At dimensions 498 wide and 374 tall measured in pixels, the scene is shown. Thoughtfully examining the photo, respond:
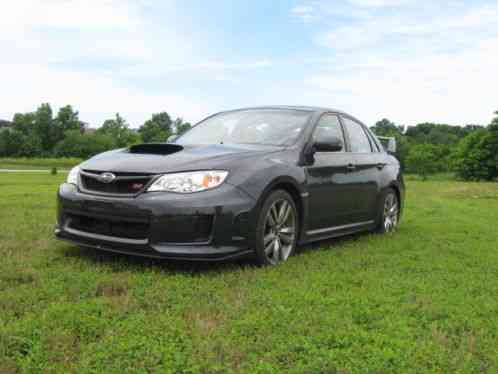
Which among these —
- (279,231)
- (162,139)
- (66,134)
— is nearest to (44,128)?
(66,134)

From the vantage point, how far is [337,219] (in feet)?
20.6

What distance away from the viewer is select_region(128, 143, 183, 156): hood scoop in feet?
17.1

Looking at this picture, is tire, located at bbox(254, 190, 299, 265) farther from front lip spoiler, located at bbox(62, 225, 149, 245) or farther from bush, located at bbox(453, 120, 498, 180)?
bush, located at bbox(453, 120, 498, 180)

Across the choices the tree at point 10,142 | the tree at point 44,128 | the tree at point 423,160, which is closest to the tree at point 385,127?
the tree at point 423,160

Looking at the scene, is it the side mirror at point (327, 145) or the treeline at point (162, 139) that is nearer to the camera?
the side mirror at point (327, 145)

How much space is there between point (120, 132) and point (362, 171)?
327ft

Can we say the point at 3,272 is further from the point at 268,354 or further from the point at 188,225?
the point at 268,354

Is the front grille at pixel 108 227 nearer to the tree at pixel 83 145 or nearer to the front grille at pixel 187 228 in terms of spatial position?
the front grille at pixel 187 228

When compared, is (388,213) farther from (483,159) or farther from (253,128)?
(483,159)

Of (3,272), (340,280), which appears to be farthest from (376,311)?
(3,272)

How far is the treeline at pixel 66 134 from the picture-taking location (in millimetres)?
103438

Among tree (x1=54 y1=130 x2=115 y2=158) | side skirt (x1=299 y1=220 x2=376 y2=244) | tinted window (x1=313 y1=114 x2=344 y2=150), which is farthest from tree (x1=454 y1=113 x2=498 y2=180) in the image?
tinted window (x1=313 y1=114 x2=344 y2=150)

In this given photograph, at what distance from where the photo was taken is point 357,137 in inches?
278

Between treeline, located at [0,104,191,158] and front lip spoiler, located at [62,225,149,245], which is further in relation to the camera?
treeline, located at [0,104,191,158]
